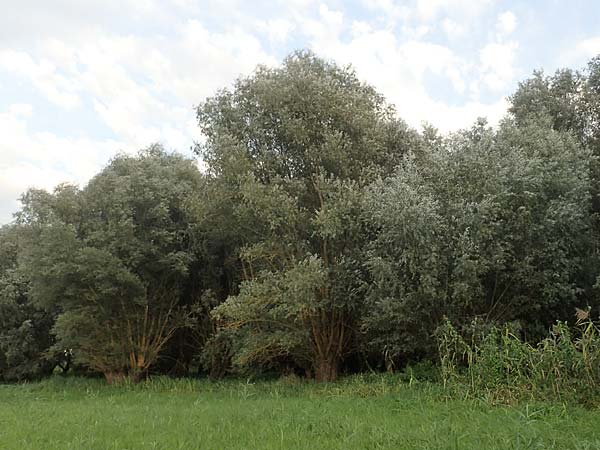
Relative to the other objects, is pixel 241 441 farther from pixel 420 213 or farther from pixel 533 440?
pixel 420 213

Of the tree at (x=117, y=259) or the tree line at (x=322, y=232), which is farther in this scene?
the tree at (x=117, y=259)

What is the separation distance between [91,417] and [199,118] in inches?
424

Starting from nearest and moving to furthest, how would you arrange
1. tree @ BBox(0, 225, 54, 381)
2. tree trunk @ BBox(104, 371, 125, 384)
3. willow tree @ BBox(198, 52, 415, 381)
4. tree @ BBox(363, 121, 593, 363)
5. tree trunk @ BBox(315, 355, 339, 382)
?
tree @ BBox(363, 121, 593, 363)
willow tree @ BBox(198, 52, 415, 381)
tree trunk @ BBox(315, 355, 339, 382)
tree trunk @ BBox(104, 371, 125, 384)
tree @ BBox(0, 225, 54, 381)

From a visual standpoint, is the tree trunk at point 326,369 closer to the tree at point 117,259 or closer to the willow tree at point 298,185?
the willow tree at point 298,185

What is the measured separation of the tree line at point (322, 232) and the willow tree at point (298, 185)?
62 mm

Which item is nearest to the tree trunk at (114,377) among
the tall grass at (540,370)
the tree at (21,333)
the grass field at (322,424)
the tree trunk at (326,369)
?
the tree at (21,333)

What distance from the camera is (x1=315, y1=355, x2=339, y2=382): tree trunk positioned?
17.4m

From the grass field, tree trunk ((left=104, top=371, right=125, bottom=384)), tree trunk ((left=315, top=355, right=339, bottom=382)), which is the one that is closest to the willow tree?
tree trunk ((left=315, top=355, right=339, bottom=382))

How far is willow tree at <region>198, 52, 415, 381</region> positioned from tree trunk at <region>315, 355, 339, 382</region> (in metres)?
0.03

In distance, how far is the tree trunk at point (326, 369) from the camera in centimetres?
1739

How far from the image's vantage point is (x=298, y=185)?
16906 mm

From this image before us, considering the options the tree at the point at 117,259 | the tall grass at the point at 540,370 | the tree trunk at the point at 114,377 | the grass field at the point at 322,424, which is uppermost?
the tree at the point at 117,259

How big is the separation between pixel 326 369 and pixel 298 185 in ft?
19.9

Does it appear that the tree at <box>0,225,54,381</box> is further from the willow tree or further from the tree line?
the willow tree
